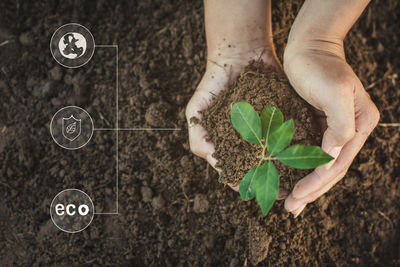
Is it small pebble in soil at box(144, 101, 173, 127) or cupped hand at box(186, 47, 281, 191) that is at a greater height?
cupped hand at box(186, 47, 281, 191)

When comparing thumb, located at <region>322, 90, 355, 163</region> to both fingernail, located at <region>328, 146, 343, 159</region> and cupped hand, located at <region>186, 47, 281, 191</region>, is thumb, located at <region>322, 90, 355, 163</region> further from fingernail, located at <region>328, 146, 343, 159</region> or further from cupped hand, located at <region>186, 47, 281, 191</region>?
cupped hand, located at <region>186, 47, 281, 191</region>

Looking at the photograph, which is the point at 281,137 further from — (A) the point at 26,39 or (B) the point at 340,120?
(A) the point at 26,39

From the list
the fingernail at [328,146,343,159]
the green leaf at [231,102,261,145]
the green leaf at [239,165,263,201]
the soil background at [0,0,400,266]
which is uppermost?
the green leaf at [231,102,261,145]

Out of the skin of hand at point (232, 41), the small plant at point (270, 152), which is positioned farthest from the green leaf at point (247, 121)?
the skin of hand at point (232, 41)

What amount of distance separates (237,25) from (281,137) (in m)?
0.86

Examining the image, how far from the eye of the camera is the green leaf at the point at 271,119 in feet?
4.51

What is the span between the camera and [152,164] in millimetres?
2039

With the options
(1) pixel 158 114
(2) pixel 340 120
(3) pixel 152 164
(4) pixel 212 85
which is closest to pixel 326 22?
(2) pixel 340 120

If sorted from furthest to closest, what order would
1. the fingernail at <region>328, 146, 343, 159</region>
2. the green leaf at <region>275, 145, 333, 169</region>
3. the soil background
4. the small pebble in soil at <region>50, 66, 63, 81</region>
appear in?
1. the small pebble in soil at <region>50, 66, 63, 81</region>
2. the soil background
3. the fingernail at <region>328, 146, 343, 159</region>
4. the green leaf at <region>275, 145, 333, 169</region>

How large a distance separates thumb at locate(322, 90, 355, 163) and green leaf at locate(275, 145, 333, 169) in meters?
0.30

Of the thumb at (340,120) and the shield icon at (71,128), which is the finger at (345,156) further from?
the shield icon at (71,128)

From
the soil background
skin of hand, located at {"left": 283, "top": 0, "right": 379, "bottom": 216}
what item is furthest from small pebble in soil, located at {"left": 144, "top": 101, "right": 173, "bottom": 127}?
skin of hand, located at {"left": 283, "top": 0, "right": 379, "bottom": 216}

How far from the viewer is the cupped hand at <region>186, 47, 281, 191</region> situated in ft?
5.85

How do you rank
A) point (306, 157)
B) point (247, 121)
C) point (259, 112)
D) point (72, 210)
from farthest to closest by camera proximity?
1. point (72, 210)
2. point (259, 112)
3. point (247, 121)
4. point (306, 157)
